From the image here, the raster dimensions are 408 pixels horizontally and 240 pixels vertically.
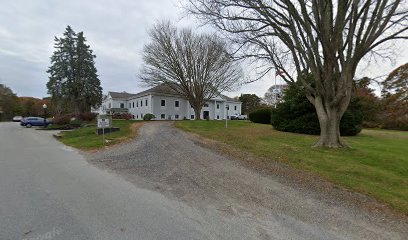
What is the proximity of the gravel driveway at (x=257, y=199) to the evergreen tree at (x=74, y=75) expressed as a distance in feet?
111

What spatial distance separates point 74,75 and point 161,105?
15287mm

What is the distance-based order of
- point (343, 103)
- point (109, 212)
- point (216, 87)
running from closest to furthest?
1. point (109, 212)
2. point (343, 103)
3. point (216, 87)

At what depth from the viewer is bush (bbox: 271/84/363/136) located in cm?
1745

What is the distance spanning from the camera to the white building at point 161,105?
124ft

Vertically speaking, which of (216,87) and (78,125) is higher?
(216,87)

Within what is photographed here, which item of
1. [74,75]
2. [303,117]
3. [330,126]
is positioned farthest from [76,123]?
[330,126]

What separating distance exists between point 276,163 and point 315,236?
460 cm

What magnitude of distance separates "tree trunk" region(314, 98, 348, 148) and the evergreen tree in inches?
1460

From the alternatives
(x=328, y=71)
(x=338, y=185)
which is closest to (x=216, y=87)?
(x=328, y=71)

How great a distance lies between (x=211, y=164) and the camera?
7.68 m

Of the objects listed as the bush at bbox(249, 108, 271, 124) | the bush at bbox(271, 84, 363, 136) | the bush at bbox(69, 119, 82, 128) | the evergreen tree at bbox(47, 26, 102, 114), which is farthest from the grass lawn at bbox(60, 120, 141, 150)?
the evergreen tree at bbox(47, 26, 102, 114)

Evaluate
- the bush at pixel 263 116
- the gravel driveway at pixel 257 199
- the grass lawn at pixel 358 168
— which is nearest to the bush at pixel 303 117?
Result: the grass lawn at pixel 358 168

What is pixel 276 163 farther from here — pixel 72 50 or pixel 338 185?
pixel 72 50

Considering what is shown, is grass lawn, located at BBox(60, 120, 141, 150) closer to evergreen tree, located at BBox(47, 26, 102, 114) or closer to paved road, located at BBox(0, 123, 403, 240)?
paved road, located at BBox(0, 123, 403, 240)
